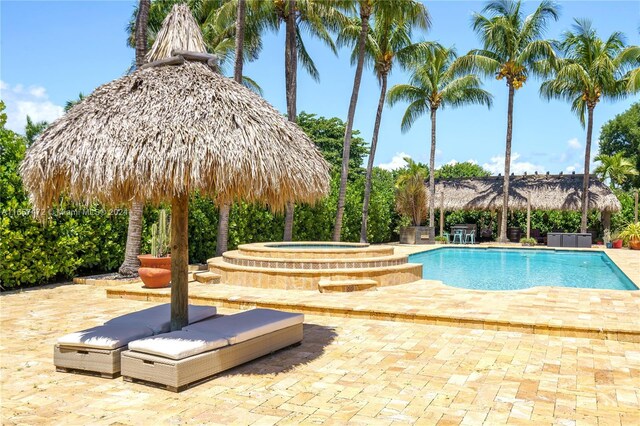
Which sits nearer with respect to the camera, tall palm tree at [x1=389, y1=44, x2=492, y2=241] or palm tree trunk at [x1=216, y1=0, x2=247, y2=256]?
palm tree trunk at [x1=216, y1=0, x2=247, y2=256]

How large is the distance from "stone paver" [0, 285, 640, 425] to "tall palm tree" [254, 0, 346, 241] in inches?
420

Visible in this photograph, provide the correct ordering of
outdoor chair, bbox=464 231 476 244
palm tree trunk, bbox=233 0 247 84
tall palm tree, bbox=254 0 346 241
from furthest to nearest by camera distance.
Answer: outdoor chair, bbox=464 231 476 244, tall palm tree, bbox=254 0 346 241, palm tree trunk, bbox=233 0 247 84

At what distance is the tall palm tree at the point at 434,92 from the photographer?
25.8 meters

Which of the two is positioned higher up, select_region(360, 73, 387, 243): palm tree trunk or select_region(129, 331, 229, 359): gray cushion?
select_region(360, 73, 387, 243): palm tree trunk

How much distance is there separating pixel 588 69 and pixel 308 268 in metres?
20.6

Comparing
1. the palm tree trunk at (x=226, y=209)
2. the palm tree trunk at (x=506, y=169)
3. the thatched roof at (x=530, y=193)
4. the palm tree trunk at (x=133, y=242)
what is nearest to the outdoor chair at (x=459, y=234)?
the thatched roof at (x=530, y=193)

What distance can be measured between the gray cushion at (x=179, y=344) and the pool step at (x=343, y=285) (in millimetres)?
4677

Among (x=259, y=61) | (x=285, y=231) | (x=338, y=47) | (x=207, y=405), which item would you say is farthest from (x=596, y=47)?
(x=207, y=405)

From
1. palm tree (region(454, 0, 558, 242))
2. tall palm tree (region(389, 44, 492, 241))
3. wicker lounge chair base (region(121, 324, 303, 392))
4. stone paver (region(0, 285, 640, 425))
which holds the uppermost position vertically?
palm tree (region(454, 0, 558, 242))

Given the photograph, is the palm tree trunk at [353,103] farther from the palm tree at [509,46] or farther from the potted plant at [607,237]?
the potted plant at [607,237]

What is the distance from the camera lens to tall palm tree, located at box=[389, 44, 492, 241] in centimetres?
2575

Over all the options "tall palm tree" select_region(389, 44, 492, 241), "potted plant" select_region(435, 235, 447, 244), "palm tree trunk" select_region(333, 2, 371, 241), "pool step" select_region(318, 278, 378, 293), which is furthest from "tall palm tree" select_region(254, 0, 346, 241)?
"potted plant" select_region(435, 235, 447, 244)

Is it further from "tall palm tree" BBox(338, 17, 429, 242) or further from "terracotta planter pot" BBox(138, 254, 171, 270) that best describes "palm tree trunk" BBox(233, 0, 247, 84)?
"tall palm tree" BBox(338, 17, 429, 242)

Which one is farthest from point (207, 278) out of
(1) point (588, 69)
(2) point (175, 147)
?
(1) point (588, 69)
